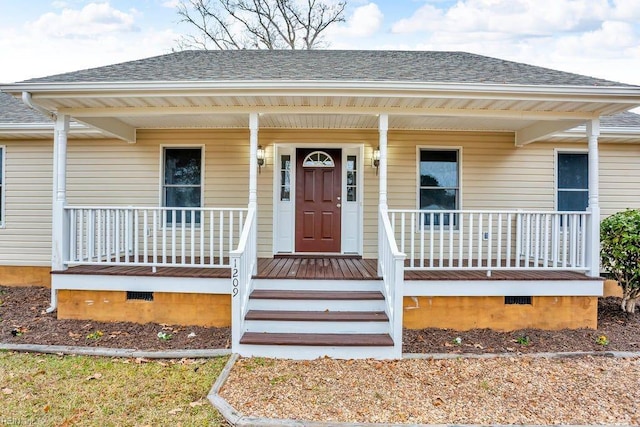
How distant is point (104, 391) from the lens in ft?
10.2

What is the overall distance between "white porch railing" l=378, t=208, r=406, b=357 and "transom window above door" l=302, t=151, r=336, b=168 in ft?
7.28

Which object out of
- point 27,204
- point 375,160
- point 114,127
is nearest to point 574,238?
point 375,160

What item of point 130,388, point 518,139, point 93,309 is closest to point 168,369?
point 130,388

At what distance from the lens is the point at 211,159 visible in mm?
6406

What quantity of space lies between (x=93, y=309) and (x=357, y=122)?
4.74 metres

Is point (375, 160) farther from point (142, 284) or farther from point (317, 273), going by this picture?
point (142, 284)

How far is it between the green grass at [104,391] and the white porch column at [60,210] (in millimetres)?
1326

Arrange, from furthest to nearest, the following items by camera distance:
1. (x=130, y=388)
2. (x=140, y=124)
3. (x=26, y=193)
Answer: (x=26, y=193) < (x=140, y=124) < (x=130, y=388)

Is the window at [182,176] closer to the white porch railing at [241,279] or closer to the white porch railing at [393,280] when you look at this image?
the white porch railing at [241,279]

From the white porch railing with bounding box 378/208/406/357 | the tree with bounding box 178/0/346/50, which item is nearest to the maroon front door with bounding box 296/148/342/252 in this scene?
the white porch railing with bounding box 378/208/406/357

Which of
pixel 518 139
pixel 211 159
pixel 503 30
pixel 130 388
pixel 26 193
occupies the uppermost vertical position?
pixel 503 30

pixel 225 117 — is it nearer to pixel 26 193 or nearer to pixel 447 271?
pixel 447 271

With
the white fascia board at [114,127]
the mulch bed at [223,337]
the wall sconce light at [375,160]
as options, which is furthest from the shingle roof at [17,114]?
the wall sconce light at [375,160]

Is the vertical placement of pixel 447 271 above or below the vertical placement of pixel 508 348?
above
